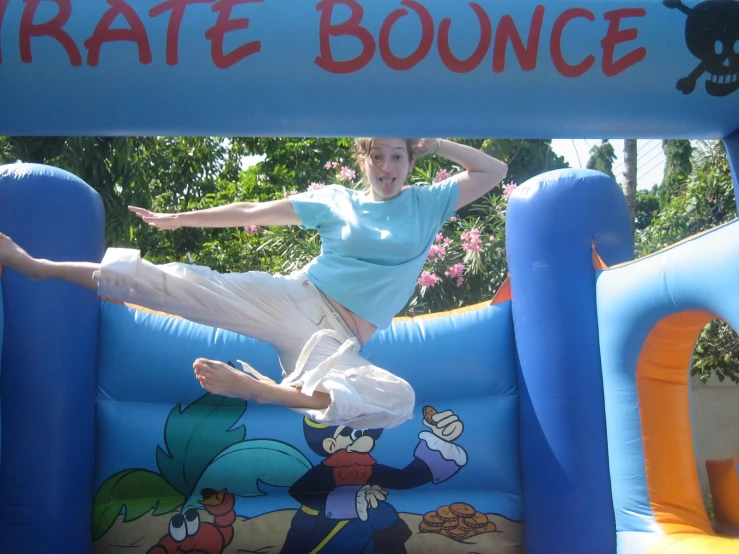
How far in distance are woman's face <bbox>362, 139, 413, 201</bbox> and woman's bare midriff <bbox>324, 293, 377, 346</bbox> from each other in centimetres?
36

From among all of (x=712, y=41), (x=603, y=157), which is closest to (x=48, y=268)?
(x=712, y=41)

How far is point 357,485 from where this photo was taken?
3609 mm

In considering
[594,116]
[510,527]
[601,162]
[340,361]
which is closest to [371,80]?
[594,116]

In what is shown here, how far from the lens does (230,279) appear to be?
2457 mm

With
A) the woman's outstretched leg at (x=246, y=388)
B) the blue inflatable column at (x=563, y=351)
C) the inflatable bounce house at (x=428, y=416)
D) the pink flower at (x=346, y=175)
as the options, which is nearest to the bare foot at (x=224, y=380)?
the woman's outstretched leg at (x=246, y=388)

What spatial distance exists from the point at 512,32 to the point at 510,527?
2215 millimetres

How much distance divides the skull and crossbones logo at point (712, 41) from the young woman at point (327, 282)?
635 millimetres

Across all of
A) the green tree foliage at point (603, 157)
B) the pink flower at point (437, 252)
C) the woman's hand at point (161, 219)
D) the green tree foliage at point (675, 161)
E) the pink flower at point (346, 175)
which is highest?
the green tree foliage at point (603, 157)

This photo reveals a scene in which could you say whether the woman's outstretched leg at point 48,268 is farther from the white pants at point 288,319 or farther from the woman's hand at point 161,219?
the woman's hand at point 161,219

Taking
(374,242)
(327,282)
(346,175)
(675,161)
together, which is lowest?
(327,282)

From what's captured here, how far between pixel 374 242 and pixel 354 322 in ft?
0.82

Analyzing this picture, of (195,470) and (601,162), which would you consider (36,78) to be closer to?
(195,470)

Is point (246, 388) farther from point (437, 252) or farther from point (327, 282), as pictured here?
point (437, 252)

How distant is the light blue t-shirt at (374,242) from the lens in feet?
8.23
